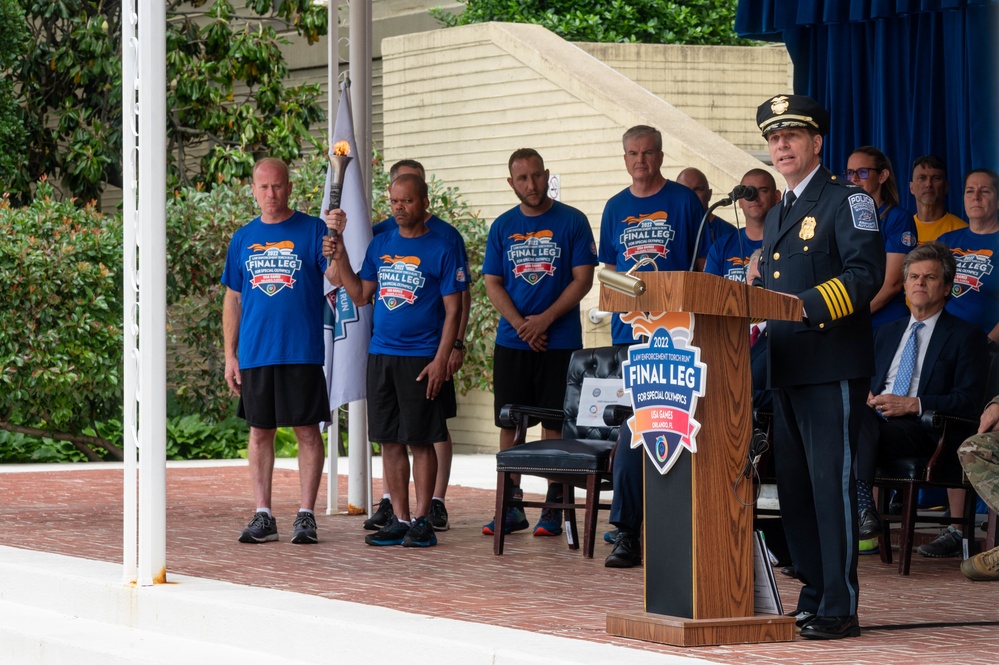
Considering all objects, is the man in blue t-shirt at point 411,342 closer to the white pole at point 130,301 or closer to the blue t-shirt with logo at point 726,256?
the blue t-shirt with logo at point 726,256

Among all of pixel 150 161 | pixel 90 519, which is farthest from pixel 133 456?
pixel 90 519

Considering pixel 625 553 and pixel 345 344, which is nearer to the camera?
pixel 625 553

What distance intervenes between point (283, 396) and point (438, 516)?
131cm

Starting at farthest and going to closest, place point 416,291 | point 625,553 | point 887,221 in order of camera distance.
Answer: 1. point 887,221
2. point 416,291
3. point 625,553

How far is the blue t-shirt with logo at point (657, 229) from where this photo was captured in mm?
8648

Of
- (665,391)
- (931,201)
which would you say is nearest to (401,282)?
(931,201)

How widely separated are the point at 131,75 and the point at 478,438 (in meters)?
9.53

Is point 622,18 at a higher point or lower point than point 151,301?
higher

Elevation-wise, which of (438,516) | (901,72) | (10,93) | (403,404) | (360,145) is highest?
(10,93)

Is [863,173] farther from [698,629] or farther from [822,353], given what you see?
[698,629]

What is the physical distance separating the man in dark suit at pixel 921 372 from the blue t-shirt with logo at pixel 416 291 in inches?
93.8

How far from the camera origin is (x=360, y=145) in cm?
1033

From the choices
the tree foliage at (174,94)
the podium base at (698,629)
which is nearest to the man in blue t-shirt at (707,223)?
the podium base at (698,629)

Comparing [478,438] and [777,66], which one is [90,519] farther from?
[777,66]
